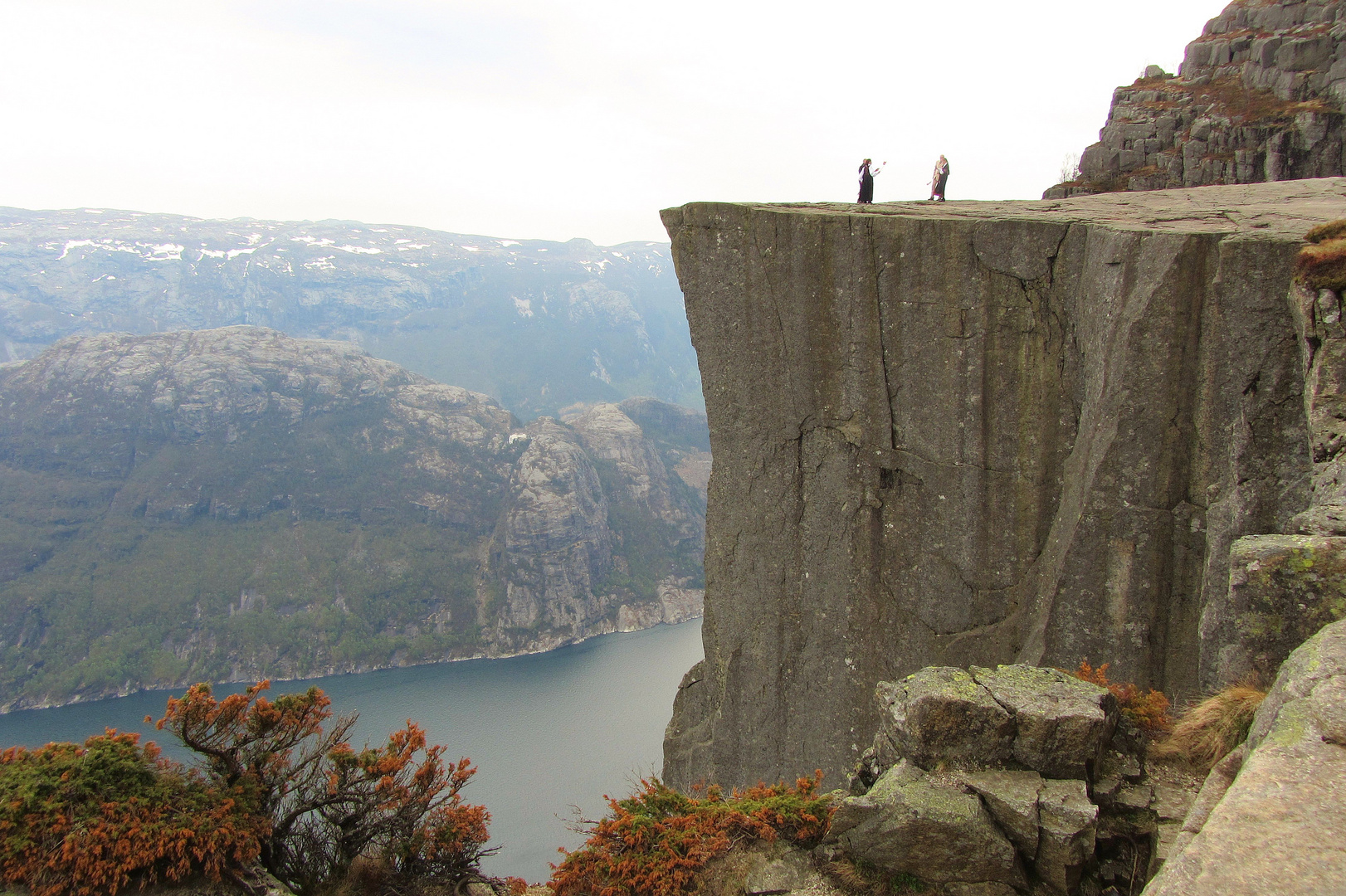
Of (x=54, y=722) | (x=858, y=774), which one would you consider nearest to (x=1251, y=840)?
(x=858, y=774)

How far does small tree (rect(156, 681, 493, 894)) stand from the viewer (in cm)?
855

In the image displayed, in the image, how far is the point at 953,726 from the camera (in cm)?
655

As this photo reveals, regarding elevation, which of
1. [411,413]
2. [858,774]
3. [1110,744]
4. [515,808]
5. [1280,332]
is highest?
[1280,332]

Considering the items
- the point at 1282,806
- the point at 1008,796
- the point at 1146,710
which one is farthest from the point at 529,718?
the point at 1282,806

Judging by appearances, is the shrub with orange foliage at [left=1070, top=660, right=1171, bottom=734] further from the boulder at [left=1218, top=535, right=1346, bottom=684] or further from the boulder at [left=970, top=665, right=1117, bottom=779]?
the boulder at [left=1218, top=535, right=1346, bottom=684]

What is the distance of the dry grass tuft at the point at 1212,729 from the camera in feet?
19.8

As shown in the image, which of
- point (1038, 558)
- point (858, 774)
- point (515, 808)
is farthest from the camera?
point (515, 808)

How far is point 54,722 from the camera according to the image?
96.1 meters

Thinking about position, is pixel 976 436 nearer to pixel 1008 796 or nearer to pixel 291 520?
pixel 1008 796

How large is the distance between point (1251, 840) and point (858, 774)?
4.02 metres

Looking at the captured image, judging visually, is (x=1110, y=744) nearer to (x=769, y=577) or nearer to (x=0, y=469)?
(x=769, y=577)

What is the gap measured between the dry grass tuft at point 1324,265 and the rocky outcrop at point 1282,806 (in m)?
4.21

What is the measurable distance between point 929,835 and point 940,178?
12.1 m

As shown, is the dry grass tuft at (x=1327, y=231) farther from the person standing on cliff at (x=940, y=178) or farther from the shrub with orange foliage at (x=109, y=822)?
the shrub with orange foliage at (x=109, y=822)
